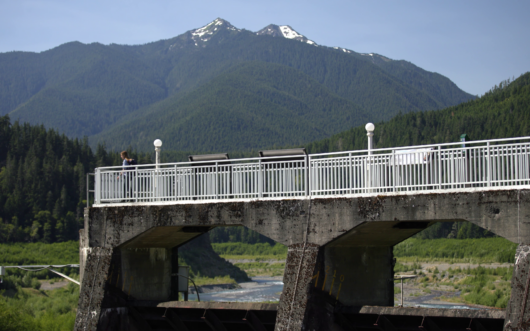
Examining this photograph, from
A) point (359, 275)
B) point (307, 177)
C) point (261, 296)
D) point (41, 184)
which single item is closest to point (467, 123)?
point (261, 296)

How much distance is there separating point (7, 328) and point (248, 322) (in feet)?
34.1

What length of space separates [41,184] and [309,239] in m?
81.2

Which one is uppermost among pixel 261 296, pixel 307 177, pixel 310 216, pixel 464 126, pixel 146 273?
pixel 464 126

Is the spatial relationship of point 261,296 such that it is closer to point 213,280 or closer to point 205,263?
point 213,280

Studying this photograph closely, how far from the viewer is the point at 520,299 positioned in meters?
12.3

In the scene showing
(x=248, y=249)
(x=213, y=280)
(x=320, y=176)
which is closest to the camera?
(x=320, y=176)

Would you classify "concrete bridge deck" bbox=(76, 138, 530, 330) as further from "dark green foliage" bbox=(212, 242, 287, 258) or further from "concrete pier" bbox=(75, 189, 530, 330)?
"dark green foliage" bbox=(212, 242, 287, 258)

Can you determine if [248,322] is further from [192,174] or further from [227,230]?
[227,230]

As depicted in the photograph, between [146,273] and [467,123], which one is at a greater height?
[467,123]

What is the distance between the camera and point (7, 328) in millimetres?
22984

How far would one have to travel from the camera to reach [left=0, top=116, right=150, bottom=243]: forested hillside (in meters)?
81.4

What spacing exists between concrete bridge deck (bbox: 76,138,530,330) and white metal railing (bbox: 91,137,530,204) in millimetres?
54

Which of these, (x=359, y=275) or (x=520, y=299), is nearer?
(x=520, y=299)

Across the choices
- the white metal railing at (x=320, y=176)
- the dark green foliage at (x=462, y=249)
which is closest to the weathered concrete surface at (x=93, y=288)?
the white metal railing at (x=320, y=176)
